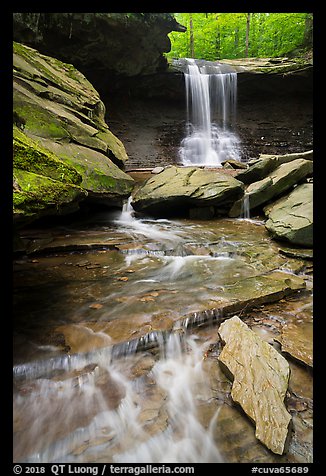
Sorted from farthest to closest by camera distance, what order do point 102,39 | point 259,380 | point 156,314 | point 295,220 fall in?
point 102,39 → point 295,220 → point 156,314 → point 259,380

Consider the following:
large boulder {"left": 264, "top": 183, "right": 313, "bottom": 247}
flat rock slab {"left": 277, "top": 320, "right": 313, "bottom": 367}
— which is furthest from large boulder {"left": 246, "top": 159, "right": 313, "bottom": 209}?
flat rock slab {"left": 277, "top": 320, "right": 313, "bottom": 367}

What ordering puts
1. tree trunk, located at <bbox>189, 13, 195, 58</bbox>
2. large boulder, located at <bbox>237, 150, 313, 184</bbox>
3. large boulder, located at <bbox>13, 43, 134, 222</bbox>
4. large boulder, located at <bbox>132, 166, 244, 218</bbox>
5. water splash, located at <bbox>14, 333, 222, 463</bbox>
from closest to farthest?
water splash, located at <bbox>14, 333, 222, 463</bbox> → large boulder, located at <bbox>13, 43, 134, 222</bbox> → large boulder, located at <bbox>132, 166, 244, 218</bbox> → large boulder, located at <bbox>237, 150, 313, 184</bbox> → tree trunk, located at <bbox>189, 13, 195, 58</bbox>

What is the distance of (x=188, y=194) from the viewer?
7.98 m

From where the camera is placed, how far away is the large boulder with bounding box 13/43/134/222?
3.40 m

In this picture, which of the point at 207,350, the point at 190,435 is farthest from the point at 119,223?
the point at 190,435

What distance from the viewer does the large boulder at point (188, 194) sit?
8062mm

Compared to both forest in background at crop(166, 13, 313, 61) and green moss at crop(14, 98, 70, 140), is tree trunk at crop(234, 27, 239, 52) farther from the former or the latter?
green moss at crop(14, 98, 70, 140)

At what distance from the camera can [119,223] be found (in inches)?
312

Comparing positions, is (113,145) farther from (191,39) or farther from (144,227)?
(191,39)

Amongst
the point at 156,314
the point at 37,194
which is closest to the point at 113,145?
the point at 37,194

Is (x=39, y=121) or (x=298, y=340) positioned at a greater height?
(x=39, y=121)

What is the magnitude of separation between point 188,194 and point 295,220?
3.00 m

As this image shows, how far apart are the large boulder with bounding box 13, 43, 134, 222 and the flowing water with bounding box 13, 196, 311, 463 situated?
1.29 metres
